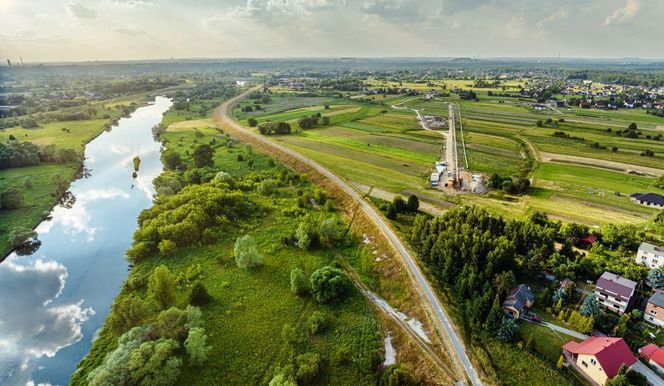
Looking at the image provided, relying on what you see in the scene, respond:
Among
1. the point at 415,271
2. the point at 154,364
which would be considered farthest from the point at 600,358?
the point at 154,364

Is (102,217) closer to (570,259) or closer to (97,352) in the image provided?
(97,352)

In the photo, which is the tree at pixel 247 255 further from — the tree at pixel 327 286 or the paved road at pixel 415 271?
the paved road at pixel 415 271

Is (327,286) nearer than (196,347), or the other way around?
(196,347)

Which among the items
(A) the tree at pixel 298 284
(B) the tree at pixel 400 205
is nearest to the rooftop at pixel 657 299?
(B) the tree at pixel 400 205

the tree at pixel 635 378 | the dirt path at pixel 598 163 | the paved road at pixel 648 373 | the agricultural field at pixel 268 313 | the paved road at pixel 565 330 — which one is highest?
the dirt path at pixel 598 163

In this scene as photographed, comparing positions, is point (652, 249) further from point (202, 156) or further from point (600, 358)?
point (202, 156)

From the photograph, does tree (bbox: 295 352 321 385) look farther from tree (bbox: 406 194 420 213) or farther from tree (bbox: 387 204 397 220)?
tree (bbox: 406 194 420 213)
